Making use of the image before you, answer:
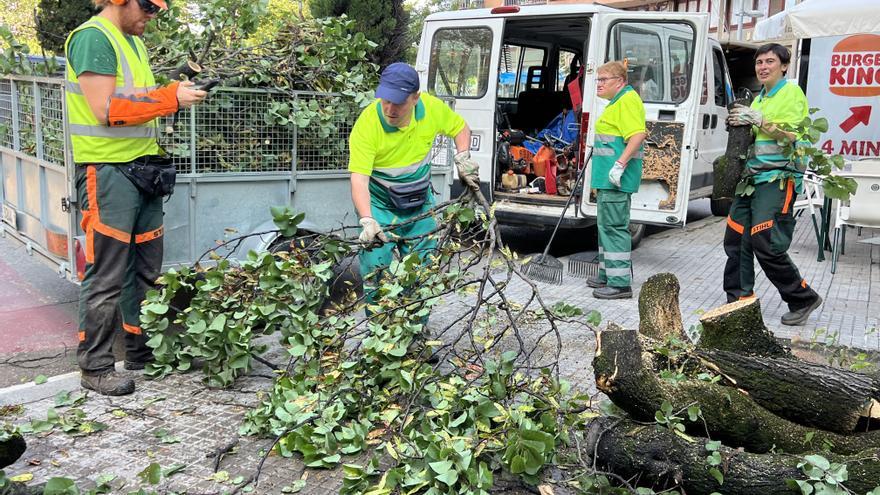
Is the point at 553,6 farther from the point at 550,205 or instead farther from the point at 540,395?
the point at 540,395

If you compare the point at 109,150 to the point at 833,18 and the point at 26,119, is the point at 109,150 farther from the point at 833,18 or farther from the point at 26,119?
the point at 833,18

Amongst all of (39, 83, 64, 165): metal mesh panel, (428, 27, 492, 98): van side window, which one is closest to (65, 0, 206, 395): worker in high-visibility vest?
(39, 83, 64, 165): metal mesh panel

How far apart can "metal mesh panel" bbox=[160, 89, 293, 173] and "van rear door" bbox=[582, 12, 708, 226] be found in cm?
336

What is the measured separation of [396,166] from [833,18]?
240 inches

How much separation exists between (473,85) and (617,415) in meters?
5.65

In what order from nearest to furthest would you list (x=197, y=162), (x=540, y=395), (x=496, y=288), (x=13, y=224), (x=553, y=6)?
1. (x=540, y=395)
2. (x=496, y=288)
3. (x=197, y=162)
4. (x=13, y=224)
5. (x=553, y=6)

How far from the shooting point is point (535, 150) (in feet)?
29.7

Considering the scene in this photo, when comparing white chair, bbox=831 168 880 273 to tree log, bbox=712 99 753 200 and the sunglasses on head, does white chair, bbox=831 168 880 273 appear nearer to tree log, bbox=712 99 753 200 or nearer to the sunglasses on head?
tree log, bbox=712 99 753 200

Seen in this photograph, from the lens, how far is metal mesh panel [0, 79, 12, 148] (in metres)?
5.46

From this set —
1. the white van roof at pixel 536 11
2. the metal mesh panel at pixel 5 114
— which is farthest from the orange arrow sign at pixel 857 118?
the metal mesh panel at pixel 5 114

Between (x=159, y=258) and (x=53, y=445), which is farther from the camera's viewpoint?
(x=159, y=258)

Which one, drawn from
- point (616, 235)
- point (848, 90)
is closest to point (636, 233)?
point (616, 235)

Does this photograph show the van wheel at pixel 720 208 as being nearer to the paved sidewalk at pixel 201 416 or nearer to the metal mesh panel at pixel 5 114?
the paved sidewalk at pixel 201 416

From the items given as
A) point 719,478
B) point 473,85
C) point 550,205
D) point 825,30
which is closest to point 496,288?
point 719,478
